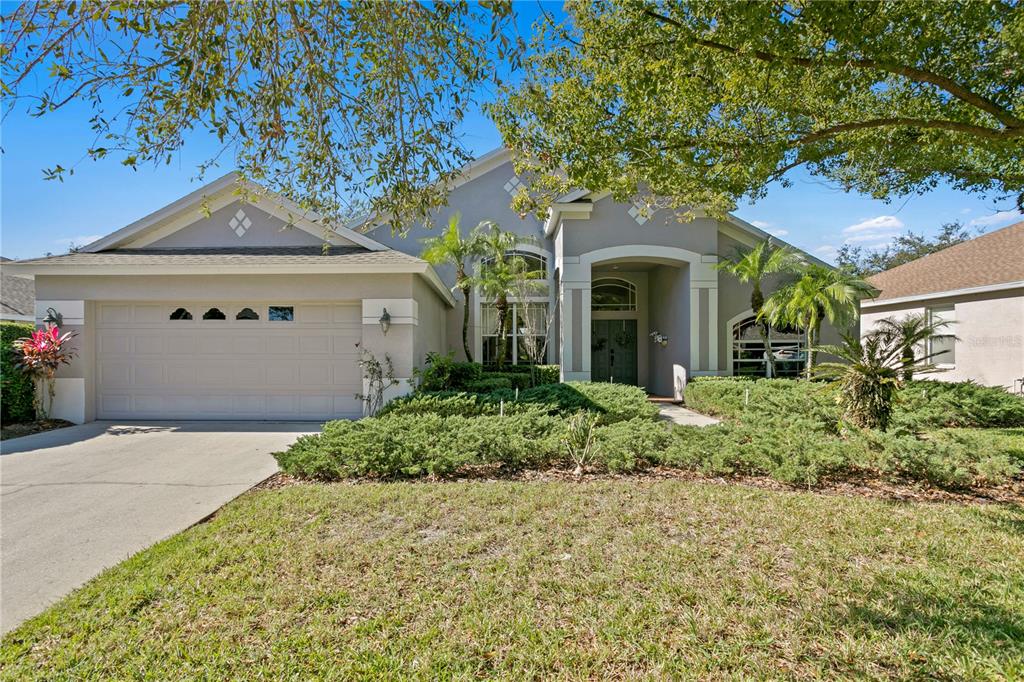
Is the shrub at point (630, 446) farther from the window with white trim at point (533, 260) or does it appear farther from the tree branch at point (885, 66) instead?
the window with white trim at point (533, 260)

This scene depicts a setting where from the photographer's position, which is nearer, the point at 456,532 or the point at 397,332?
the point at 456,532

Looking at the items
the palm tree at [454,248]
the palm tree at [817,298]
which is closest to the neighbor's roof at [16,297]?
the palm tree at [454,248]

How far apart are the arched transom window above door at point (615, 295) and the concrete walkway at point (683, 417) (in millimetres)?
5360

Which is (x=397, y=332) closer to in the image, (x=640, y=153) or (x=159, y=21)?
(x=640, y=153)

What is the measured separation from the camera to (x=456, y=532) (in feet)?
14.3

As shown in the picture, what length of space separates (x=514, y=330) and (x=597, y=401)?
256 inches

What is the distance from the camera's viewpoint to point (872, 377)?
287 inches

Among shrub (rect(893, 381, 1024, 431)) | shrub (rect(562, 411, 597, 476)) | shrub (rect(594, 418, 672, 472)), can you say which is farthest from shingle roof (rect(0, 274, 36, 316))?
shrub (rect(893, 381, 1024, 431))

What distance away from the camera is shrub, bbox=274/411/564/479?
606 cm

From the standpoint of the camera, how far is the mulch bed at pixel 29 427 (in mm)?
8930

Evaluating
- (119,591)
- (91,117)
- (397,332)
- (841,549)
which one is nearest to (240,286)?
(397,332)

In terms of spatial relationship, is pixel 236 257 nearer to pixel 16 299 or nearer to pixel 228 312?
pixel 228 312

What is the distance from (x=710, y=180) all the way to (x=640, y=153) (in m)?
0.91

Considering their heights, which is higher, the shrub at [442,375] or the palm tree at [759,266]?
the palm tree at [759,266]
